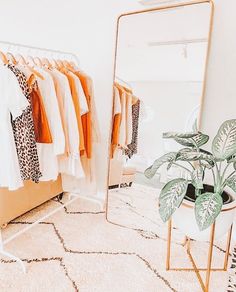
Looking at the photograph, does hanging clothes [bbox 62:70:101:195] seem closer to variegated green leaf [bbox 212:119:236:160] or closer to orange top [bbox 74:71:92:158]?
orange top [bbox 74:71:92:158]

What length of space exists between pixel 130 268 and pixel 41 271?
55cm

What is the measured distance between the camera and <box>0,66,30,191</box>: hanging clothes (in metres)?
1.44

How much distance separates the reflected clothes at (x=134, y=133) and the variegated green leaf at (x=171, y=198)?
→ 79cm

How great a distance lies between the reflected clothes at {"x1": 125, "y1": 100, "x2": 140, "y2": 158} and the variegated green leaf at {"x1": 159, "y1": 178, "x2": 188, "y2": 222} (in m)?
0.79

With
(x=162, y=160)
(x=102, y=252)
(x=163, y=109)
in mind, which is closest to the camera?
(x=162, y=160)

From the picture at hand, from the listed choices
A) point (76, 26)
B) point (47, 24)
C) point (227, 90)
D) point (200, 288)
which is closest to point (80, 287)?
point (200, 288)

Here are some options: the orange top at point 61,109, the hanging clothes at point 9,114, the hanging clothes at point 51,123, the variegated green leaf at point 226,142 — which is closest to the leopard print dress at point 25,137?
the hanging clothes at point 9,114

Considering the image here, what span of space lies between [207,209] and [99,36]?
1.70 metres

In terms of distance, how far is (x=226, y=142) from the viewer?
1273mm

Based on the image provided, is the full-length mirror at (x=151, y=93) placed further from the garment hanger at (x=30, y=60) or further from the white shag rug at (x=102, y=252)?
the garment hanger at (x=30, y=60)

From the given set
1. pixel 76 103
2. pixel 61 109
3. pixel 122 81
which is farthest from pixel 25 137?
pixel 122 81

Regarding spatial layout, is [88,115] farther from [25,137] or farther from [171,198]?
[171,198]

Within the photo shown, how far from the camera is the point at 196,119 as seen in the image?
1833 mm

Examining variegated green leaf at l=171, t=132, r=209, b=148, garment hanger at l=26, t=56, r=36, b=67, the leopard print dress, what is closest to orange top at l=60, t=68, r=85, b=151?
garment hanger at l=26, t=56, r=36, b=67
